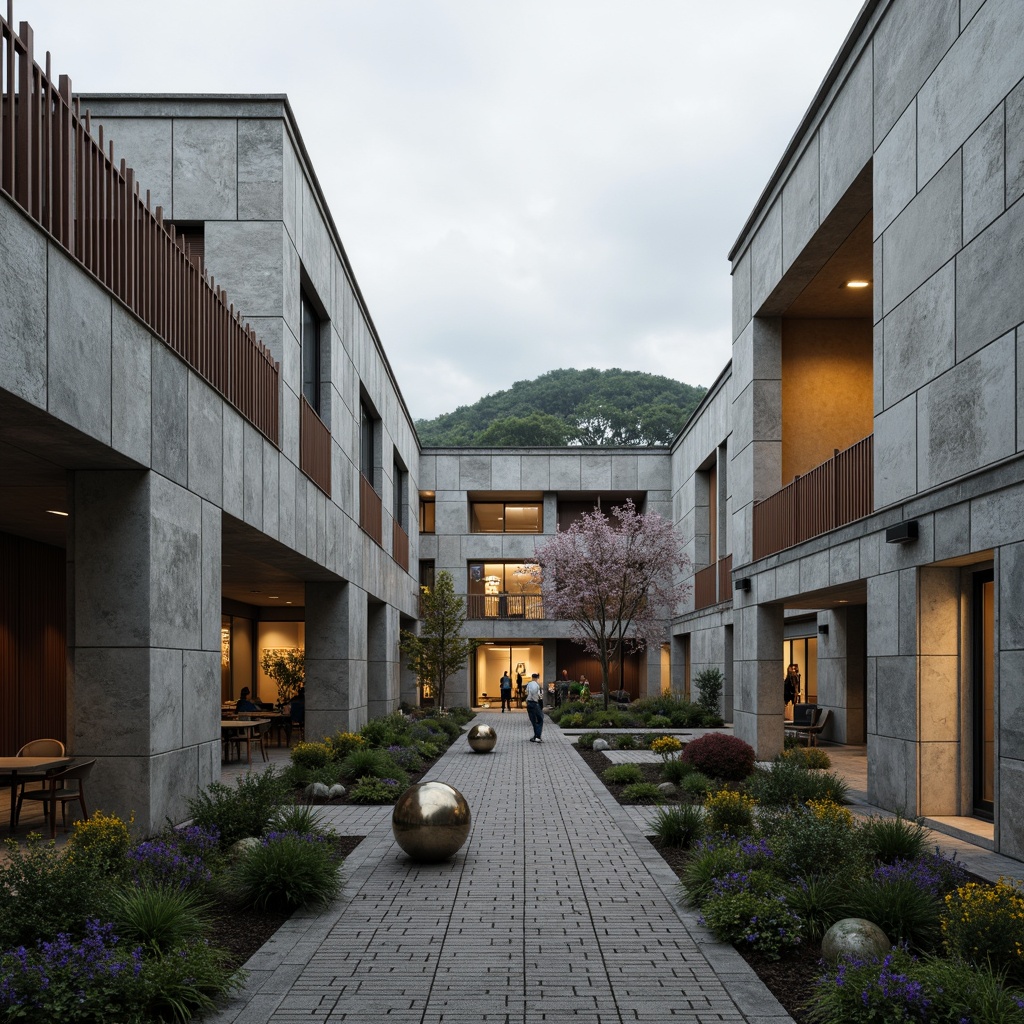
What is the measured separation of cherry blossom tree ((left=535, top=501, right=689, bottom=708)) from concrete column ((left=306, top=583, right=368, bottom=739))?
11.2m

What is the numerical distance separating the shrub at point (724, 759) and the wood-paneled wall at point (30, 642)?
9601 millimetres

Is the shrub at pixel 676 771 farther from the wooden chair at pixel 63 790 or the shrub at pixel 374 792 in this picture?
the wooden chair at pixel 63 790

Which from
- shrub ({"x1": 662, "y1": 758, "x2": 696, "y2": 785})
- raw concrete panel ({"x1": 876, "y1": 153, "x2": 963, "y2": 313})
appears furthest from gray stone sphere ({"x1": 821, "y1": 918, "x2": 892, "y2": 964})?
shrub ({"x1": 662, "y1": 758, "x2": 696, "y2": 785})

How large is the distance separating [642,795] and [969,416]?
6595 mm

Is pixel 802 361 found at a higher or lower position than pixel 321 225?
lower

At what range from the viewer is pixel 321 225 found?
59.4 ft

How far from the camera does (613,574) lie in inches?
1214

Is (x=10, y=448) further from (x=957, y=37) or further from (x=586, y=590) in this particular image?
(x=586, y=590)

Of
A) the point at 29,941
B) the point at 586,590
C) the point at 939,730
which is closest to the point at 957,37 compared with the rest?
the point at 939,730

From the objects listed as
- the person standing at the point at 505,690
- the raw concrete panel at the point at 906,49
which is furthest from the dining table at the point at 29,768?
the person standing at the point at 505,690

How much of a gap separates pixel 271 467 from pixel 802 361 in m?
11.0

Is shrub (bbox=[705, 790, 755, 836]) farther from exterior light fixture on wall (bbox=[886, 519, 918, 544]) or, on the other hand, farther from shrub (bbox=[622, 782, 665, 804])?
exterior light fixture on wall (bbox=[886, 519, 918, 544])

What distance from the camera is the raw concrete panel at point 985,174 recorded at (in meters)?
9.86

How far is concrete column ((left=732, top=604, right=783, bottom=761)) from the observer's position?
18.7 metres
